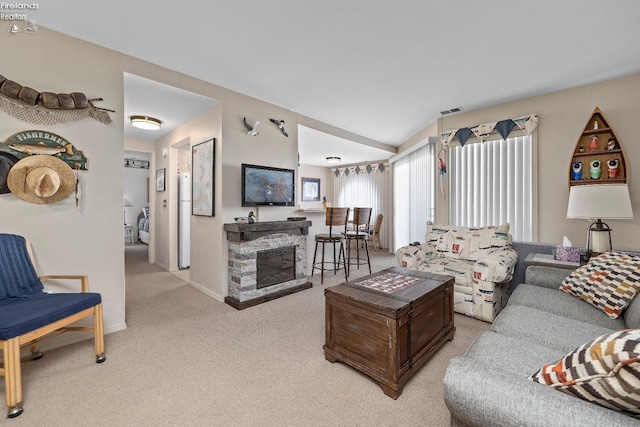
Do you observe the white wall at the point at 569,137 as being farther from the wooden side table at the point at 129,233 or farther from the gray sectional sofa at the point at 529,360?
the wooden side table at the point at 129,233

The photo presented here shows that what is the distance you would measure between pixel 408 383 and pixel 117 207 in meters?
2.73

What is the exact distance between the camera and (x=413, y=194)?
17.3ft

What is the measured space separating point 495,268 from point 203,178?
3359 mm

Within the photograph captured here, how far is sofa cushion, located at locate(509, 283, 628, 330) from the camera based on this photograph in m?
1.62

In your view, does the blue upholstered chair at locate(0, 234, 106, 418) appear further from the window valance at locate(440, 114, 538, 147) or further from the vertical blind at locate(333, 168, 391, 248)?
the vertical blind at locate(333, 168, 391, 248)

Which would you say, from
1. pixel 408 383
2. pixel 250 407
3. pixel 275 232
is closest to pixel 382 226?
pixel 275 232

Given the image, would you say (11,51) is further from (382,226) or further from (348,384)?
(382,226)

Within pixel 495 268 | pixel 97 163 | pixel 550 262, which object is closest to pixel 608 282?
pixel 550 262

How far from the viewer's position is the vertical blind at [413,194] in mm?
4613

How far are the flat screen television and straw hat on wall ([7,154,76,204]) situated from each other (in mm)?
1584

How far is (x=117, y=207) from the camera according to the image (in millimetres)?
2451

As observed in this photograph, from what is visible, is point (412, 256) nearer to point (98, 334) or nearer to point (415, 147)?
point (415, 147)

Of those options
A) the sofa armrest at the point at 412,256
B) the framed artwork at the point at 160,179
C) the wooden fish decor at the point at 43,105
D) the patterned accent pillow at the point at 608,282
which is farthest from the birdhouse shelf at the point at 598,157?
the framed artwork at the point at 160,179

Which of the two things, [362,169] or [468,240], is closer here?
[468,240]
